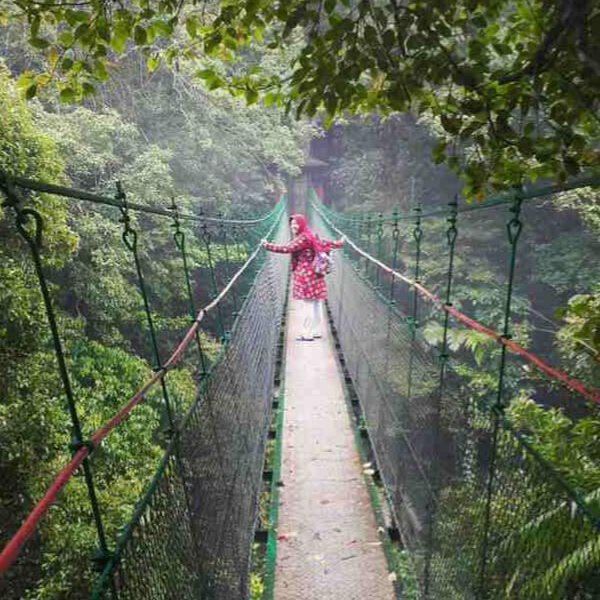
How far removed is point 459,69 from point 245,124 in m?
6.47

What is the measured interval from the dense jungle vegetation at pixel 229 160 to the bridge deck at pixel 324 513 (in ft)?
2.33

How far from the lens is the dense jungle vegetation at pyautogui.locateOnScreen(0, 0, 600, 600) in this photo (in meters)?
1.00

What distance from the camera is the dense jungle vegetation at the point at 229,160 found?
1.00 metres

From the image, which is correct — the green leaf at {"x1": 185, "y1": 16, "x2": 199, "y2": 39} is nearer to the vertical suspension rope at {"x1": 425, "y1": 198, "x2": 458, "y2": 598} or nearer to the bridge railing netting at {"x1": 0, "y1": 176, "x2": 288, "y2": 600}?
the bridge railing netting at {"x1": 0, "y1": 176, "x2": 288, "y2": 600}

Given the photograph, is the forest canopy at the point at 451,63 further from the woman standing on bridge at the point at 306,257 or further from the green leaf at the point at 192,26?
the woman standing on bridge at the point at 306,257

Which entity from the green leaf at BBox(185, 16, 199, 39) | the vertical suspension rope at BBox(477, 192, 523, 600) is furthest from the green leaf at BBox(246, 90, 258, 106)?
the vertical suspension rope at BBox(477, 192, 523, 600)

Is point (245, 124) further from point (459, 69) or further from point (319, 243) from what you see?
point (459, 69)

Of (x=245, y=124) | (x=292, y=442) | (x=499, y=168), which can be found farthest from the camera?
(x=245, y=124)

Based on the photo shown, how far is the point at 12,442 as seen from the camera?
2660mm

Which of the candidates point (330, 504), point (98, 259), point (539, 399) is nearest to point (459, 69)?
point (330, 504)

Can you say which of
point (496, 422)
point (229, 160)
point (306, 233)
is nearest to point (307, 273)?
point (306, 233)

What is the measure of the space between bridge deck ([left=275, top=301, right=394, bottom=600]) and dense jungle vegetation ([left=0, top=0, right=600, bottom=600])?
2.33 ft

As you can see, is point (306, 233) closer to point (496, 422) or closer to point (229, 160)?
point (496, 422)

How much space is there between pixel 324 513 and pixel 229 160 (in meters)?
5.98
